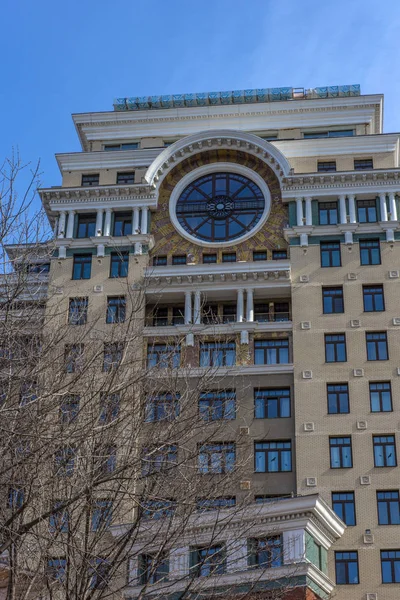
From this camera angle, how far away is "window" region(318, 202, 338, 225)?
44.3 m

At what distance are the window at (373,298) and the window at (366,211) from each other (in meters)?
3.42

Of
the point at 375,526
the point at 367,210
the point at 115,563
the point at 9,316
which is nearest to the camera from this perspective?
the point at 9,316

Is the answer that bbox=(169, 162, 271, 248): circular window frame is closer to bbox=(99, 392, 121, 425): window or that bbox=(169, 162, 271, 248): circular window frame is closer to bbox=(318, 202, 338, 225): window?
bbox=(318, 202, 338, 225): window

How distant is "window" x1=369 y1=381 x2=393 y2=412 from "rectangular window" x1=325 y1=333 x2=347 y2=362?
174 cm

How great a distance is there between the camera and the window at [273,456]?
128 ft

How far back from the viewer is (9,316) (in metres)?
18.2

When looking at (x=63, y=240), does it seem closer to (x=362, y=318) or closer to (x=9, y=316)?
(x=362, y=318)

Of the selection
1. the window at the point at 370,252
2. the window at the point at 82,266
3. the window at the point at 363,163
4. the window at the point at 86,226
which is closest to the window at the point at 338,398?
the window at the point at 370,252

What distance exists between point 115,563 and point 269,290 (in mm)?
23735

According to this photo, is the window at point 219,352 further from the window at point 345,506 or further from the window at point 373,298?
the window at point 345,506

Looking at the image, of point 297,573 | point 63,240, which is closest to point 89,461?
point 297,573

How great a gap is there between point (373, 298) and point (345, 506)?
31.1ft

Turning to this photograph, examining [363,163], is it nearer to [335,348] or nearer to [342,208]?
[342,208]

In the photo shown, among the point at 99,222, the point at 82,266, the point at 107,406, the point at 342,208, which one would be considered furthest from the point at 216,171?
the point at 107,406
